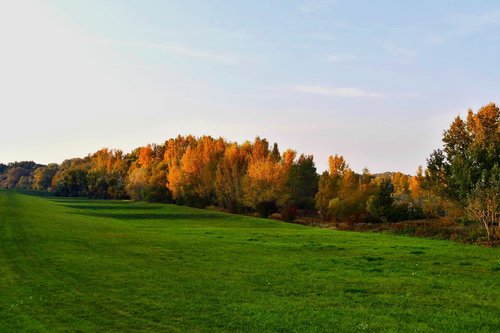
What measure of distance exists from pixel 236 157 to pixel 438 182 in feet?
149

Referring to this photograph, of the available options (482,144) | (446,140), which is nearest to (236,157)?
(446,140)

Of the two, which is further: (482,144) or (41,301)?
(482,144)

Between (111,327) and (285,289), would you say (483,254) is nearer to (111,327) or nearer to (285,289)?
(285,289)

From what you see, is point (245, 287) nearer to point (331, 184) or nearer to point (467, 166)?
point (467, 166)

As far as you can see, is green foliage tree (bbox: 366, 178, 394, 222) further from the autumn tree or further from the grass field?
the autumn tree

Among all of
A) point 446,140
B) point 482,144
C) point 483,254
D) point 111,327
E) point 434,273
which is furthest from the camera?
point 446,140

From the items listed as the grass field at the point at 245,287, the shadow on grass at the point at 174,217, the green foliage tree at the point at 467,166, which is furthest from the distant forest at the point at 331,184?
the grass field at the point at 245,287

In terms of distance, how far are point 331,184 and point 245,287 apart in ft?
209

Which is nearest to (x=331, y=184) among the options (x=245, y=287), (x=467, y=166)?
(x=467, y=166)

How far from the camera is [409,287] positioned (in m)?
20.0

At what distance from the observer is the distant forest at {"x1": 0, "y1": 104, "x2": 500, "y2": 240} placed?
165ft

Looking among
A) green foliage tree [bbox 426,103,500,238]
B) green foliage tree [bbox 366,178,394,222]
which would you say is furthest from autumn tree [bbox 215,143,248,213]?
green foliage tree [bbox 426,103,500,238]

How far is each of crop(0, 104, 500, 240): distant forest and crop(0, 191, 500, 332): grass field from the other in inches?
699

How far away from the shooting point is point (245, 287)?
1991 centimetres
